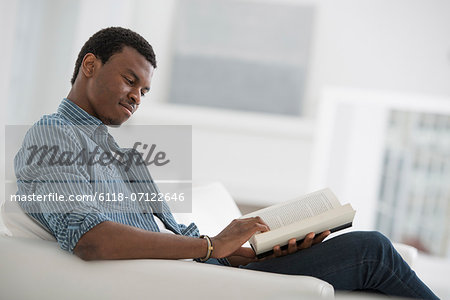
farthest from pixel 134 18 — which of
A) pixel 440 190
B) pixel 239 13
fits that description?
pixel 440 190

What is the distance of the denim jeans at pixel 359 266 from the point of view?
1.29m

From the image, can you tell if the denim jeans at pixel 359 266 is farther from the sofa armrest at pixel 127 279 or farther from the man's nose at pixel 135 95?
the man's nose at pixel 135 95

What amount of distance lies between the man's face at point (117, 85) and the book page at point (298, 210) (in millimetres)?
472

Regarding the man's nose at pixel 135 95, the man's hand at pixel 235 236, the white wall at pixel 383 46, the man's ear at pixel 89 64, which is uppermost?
the white wall at pixel 383 46

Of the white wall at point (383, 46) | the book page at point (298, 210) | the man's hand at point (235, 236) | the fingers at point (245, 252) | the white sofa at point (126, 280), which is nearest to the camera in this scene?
the white sofa at point (126, 280)

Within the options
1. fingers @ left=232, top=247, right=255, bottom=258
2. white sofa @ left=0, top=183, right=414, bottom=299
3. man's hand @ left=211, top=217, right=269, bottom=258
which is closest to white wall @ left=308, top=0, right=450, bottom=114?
fingers @ left=232, top=247, right=255, bottom=258

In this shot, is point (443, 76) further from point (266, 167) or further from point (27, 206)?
point (27, 206)

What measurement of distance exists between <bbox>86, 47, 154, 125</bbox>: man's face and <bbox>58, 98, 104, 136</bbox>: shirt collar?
38 mm

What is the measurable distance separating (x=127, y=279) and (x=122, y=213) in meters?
0.25

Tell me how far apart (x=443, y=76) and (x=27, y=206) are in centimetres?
384

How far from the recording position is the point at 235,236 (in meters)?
1.27

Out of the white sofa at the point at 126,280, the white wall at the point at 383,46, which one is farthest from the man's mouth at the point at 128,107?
the white wall at the point at 383,46

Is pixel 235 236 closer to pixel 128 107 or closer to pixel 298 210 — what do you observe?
pixel 298 210

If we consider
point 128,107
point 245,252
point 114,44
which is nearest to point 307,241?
point 245,252
